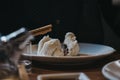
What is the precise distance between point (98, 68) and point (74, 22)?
0.63 m

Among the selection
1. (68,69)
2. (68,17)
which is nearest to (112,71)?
(68,69)

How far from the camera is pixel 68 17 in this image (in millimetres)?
1455

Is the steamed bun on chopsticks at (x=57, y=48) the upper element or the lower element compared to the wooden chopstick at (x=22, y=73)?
upper

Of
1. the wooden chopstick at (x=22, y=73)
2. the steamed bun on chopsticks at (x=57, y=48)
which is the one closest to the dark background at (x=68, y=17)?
the steamed bun on chopsticks at (x=57, y=48)

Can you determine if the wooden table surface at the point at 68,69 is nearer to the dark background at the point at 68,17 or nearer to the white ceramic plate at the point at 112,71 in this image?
the white ceramic plate at the point at 112,71

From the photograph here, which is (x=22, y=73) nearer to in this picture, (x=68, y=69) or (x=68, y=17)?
(x=68, y=69)

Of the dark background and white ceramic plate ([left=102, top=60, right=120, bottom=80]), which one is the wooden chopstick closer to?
white ceramic plate ([left=102, top=60, right=120, bottom=80])

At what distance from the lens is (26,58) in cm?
87

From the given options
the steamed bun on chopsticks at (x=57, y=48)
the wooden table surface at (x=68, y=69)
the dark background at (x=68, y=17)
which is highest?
the dark background at (x=68, y=17)

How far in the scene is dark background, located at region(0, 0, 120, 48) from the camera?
1402mm

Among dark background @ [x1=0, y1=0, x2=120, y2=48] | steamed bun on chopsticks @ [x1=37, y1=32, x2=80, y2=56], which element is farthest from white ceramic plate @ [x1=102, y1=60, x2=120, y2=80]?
dark background @ [x1=0, y1=0, x2=120, y2=48]

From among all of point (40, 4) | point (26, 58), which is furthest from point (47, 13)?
point (26, 58)

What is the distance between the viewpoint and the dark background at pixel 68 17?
1402 millimetres

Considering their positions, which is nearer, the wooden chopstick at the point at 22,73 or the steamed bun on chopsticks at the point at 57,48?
the wooden chopstick at the point at 22,73
